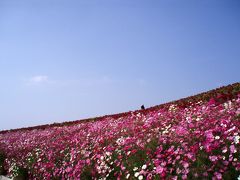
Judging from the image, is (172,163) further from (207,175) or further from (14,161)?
(14,161)

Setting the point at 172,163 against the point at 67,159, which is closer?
the point at 172,163

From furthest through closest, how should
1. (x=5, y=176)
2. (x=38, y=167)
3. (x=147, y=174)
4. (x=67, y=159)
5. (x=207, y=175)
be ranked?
(x=5, y=176) → (x=38, y=167) → (x=67, y=159) → (x=147, y=174) → (x=207, y=175)

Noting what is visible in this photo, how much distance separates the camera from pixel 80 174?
6.75 metres

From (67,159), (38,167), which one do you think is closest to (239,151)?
A: (67,159)

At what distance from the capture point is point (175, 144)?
19.0 ft

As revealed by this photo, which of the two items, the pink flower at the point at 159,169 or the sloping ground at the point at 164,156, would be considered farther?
the pink flower at the point at 159,169

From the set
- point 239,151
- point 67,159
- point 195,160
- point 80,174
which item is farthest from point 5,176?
point 239,151

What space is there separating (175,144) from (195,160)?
104cm

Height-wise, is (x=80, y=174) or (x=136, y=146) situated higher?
(x=136, y=146)

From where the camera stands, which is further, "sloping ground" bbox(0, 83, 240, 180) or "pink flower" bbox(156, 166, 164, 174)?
"pink flower" bbox(156, 166, 164, 174)

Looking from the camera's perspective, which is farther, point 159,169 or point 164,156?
point 164,156

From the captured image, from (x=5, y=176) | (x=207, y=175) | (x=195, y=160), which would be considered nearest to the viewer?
(x=207, y=175)

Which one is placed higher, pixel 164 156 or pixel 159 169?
pixel 164 156

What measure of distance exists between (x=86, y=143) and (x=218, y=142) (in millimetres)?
5176
